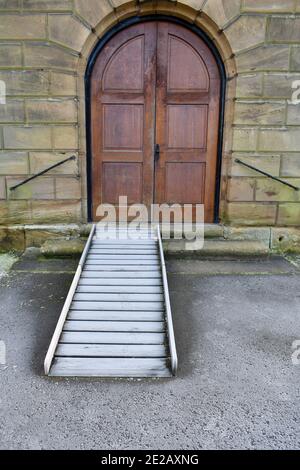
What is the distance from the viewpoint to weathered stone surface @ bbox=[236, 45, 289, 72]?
488cm

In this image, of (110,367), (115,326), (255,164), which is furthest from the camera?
(255,164)

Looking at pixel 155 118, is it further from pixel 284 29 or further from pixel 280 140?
pixel 284 29

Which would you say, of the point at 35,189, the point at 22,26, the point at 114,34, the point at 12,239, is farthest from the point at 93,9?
the point at 12,239

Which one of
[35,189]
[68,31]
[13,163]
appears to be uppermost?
[68,31]

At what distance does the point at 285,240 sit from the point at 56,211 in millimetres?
3267

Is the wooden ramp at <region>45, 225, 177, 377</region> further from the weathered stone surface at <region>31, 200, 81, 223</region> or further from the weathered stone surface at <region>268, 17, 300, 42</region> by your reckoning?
the weathered stone surface at <region>268, 17, 300, 42</region>

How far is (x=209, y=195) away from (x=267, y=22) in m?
2.33

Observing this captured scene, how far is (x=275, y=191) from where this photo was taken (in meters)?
5.28

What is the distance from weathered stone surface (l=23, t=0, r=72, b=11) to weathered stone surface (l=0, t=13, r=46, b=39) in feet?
0.34

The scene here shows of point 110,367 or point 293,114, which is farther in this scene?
point 293,114

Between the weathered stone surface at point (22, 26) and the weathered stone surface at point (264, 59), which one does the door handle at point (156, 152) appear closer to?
the weathered stone surface at point (264, 59)

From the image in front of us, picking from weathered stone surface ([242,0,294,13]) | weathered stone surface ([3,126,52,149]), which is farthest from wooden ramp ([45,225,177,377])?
weathered stone surface ([242,0,294,13])

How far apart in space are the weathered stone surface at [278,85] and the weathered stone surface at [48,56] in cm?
251

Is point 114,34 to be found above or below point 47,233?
above
